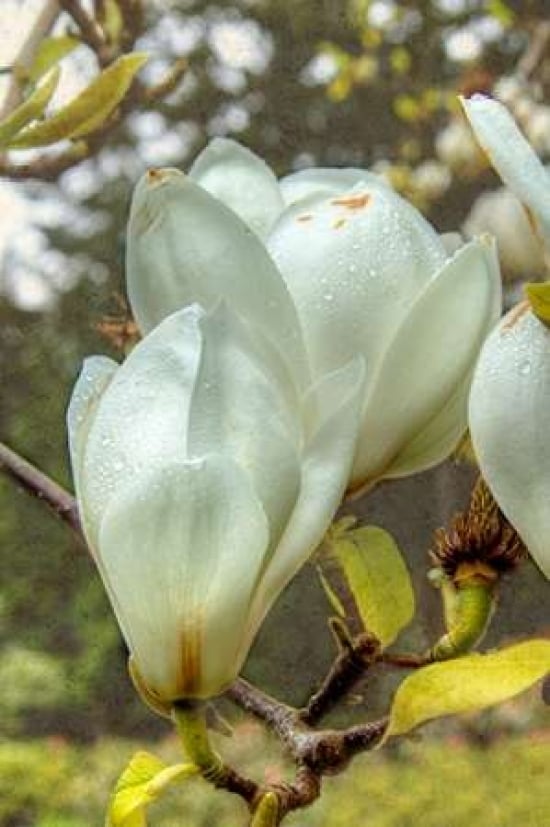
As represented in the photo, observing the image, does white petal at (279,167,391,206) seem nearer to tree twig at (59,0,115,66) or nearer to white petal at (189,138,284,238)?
white petal at (189,138,284,238)

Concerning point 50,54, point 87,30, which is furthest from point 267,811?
point 87,30

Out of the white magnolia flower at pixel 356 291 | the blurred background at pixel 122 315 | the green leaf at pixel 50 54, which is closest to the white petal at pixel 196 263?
the white magnolia flower at pixel 356 291

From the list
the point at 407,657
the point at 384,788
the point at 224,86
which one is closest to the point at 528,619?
the point at 384,788

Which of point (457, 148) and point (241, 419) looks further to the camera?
point (457, 148)

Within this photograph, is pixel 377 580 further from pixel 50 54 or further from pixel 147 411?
pixel 50 54

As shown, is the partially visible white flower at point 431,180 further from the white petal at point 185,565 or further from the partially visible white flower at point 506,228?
the white petal at point 185,565

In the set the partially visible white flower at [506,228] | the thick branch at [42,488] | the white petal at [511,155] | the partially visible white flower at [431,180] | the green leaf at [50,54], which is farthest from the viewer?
the partially visible white flower at [431,180]

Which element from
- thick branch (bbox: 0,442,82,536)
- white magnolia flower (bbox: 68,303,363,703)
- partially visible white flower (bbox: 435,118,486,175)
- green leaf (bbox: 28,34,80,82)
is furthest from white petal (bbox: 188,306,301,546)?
partially visible white flower (bbox: 435,118,486,175)
